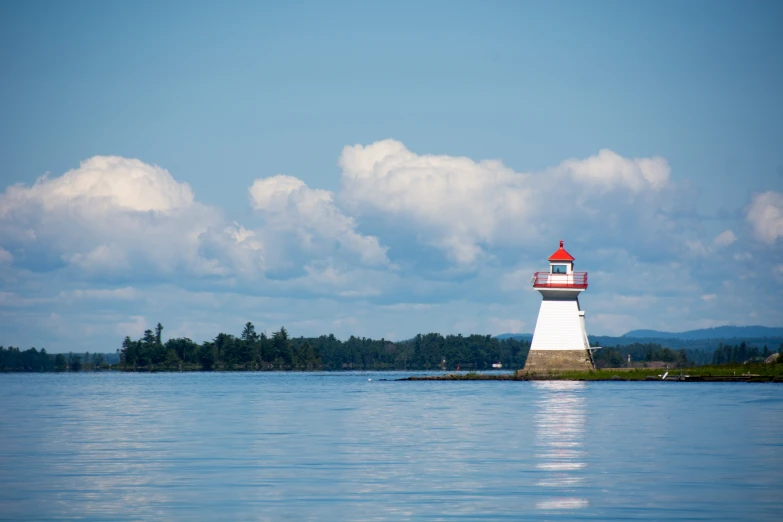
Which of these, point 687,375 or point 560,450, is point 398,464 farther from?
point 687,375

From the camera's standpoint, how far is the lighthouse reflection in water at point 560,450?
24.4 m

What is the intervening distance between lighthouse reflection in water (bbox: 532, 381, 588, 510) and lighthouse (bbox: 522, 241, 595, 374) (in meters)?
15.6

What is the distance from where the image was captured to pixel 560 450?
35062 mm

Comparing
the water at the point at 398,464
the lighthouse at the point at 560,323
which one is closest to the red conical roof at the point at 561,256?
the lighthouse at the point at 560,323

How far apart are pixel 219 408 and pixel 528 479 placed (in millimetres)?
36529

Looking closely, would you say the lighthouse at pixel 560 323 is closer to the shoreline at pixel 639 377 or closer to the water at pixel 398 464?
the shoreline at pixel 639 377

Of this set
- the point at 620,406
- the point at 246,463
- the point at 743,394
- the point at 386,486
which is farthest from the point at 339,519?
the point at 743,394

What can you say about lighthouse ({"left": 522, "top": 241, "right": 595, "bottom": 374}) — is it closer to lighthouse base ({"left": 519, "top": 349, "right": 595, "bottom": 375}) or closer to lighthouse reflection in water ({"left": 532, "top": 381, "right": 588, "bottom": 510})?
lighthouse base ({"left": 519, "top": 349, "right": 595, "bottom": 375})

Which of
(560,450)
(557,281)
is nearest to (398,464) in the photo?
(560,450)

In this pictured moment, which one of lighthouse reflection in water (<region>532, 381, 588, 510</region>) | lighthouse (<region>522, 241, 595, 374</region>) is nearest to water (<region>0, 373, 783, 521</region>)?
lighthouse reflection in water (<region>532, 381, 588, 510</region>)

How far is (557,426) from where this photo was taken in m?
44.9

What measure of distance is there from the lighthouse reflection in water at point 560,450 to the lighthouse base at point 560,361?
1638cm

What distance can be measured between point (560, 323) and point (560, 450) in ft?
162

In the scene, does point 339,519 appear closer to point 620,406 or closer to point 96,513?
point 96,513
